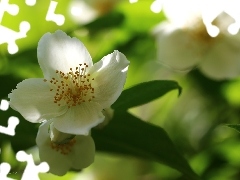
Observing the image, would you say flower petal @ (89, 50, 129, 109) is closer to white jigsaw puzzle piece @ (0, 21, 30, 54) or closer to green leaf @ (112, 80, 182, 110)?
green leaf @ (112, 80, 182, 110)

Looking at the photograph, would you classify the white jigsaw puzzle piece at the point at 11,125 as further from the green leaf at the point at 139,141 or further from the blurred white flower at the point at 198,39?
the blurred white flower at the point at 198,39

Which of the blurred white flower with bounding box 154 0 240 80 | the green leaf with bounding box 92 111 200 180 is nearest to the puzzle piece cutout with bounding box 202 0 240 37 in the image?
the blurred white flower with bounding box 154 0 240 80

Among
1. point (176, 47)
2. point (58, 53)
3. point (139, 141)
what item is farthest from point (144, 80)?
→ point (58, 53)

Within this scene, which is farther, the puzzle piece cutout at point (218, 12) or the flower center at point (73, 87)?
the puzzle piece cutout at point (218, 12)

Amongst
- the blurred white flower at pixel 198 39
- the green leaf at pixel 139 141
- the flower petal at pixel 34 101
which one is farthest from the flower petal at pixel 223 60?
the flower petal at pixel 34 101

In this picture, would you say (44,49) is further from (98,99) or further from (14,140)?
(14,140)

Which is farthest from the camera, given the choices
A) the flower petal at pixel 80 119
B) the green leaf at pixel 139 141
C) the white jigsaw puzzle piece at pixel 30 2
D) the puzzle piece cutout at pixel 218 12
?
the white jigsaw puzzle piece at pixel 30 2

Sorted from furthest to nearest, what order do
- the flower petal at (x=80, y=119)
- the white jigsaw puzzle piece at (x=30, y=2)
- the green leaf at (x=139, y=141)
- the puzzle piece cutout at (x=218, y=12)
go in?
the white jigsaw puzzle piece at (x=30, y=2), the puzzle piece cutout at (x=218, y=12), the green leaf at (x=139, y=141), the flower petal at (x=80, y=119)
